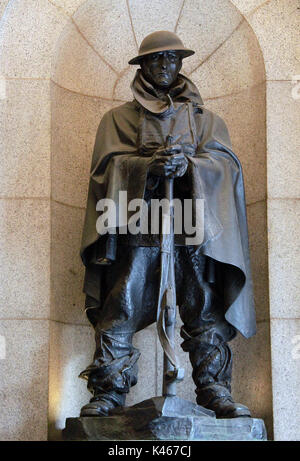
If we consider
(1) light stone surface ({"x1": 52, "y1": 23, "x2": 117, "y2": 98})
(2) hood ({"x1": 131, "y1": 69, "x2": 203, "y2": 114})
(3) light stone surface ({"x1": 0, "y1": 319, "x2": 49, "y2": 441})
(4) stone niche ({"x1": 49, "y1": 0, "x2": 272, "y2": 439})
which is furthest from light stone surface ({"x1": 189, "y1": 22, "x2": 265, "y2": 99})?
(3) light stone surface ({"x1": 0, "y1": 319, "x2": 49, "y2": 441})

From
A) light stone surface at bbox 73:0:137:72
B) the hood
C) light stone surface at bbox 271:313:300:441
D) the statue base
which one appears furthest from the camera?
light stone surface at bbox 73:0:137:72

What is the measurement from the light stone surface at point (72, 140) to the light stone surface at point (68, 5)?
55 centimetres

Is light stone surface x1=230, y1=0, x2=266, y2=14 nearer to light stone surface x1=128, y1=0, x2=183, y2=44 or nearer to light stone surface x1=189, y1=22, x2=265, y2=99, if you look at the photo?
light stone surface x1=189, y1=22, x2=265, y2=99

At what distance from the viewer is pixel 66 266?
7.43m

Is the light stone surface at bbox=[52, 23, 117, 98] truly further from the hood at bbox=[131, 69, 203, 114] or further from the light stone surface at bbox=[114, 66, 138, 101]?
the hood at bbox=[131, 69, 203, 114]

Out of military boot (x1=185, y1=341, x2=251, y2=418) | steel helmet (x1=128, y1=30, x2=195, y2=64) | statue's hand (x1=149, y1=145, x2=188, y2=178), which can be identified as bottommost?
military boot (x1=185, y1=341, x2=251, y2=418)

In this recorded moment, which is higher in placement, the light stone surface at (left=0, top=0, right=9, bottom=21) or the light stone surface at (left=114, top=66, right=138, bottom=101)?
the light stone surface at (left=0, top=0, right=9, bottom=21)

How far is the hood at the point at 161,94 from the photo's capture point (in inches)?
271

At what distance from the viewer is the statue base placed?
5.97 m

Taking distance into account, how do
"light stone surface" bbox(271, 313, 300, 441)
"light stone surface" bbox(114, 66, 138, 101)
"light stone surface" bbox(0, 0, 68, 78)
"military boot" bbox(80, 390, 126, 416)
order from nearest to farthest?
"military boot" bbox(80, 390, 126, 416), "light stone surface" bbox(271, 313, 300, 441), "light stone surface" bbox(0, 0, 68, 78), "light stone surface" bbox(114, 66, 138, 101)

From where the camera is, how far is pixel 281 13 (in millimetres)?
7629

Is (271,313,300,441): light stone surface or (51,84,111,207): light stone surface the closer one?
(271,313,300,441): light stone surface

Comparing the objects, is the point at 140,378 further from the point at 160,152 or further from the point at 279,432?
the point at 160,152

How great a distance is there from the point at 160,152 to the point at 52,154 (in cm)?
128
